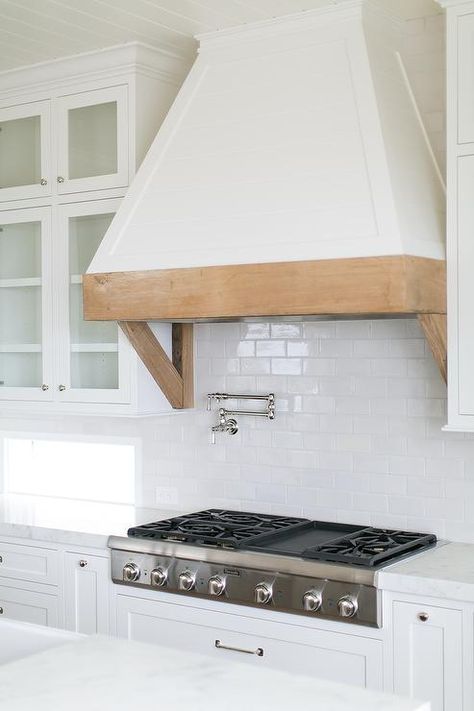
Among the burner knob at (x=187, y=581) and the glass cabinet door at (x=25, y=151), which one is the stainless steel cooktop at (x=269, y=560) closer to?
the burner knob at (x=187, y=581)

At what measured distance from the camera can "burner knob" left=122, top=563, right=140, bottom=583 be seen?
375cm

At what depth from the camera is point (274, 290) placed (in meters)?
3.37

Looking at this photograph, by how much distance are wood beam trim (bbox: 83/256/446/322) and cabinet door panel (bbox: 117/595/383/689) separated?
3.61 feet

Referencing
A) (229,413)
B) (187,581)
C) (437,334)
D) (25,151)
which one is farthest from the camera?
(25,151)

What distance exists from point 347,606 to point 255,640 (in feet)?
1.37

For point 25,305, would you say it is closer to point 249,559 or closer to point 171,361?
point 171,361

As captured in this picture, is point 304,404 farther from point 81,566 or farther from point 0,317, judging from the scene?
point 0,317

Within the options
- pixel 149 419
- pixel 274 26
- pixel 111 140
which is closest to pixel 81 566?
pixel 149 419

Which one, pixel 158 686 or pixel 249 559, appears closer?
pixel 158 686

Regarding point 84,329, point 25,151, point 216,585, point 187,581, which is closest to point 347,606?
point 216,585

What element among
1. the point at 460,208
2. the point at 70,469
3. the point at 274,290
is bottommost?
the point at 70,469

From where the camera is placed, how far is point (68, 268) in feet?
14.0

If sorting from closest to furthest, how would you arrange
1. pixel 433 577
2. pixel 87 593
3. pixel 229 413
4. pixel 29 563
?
1. pixel 433 577
2. pixel 87 593
3. pixel 29 563
4. pixel 229 413

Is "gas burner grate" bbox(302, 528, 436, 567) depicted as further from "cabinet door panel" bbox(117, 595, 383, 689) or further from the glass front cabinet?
the glass front cabinet
